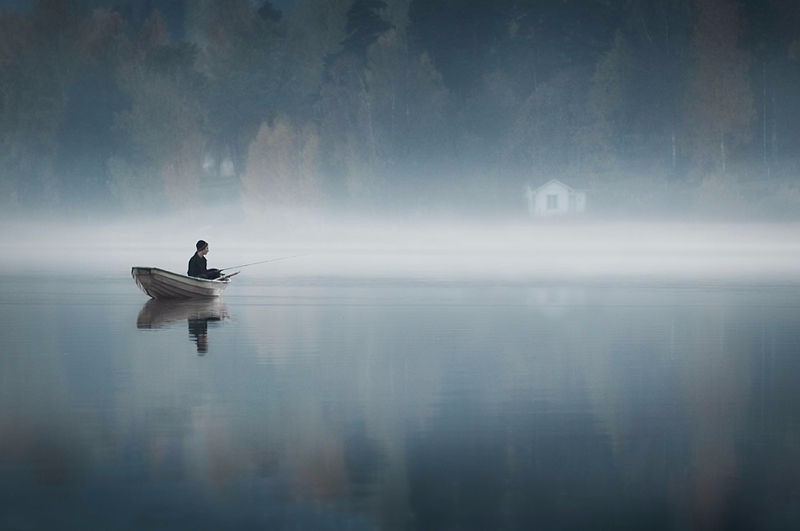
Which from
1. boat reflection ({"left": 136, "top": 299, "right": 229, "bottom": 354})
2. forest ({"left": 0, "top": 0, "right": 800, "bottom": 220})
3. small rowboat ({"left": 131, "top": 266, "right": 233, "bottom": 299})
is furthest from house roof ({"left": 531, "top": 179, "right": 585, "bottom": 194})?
small rowboat ({"left": 131, "top": 266, "right": 233, "bottom": 299})

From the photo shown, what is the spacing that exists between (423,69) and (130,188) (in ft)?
69.5

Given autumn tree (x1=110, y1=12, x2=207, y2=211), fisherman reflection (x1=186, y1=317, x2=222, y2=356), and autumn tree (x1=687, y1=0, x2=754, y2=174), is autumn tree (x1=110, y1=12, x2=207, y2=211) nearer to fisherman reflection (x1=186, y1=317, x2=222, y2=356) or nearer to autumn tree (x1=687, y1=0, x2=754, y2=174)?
autumn tree (x1=687, y1=0, x2=754, y2=174)

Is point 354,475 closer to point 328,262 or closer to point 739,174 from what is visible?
point 328,262

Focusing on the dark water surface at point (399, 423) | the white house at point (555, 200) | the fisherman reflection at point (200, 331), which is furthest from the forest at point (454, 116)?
the dark water surface at point (399, 423)

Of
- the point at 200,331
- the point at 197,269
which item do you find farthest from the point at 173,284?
the point at 200,331

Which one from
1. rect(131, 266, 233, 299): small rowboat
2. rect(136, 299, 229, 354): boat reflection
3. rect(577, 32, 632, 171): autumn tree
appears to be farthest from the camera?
rect(577, 32, 632, 171): autumn tree

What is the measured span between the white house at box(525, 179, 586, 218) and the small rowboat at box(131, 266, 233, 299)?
56792 millimetres

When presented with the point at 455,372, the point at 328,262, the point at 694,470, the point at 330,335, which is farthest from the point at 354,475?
the point at 328,262

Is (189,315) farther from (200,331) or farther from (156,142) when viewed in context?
(156,142)

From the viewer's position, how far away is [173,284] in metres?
30.7

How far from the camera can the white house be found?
86.4 m

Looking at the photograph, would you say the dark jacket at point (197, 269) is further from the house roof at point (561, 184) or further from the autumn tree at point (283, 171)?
the house roof at point (561, 184)

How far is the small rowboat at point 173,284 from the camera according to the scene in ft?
98.7

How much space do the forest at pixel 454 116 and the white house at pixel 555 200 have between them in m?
1.01
